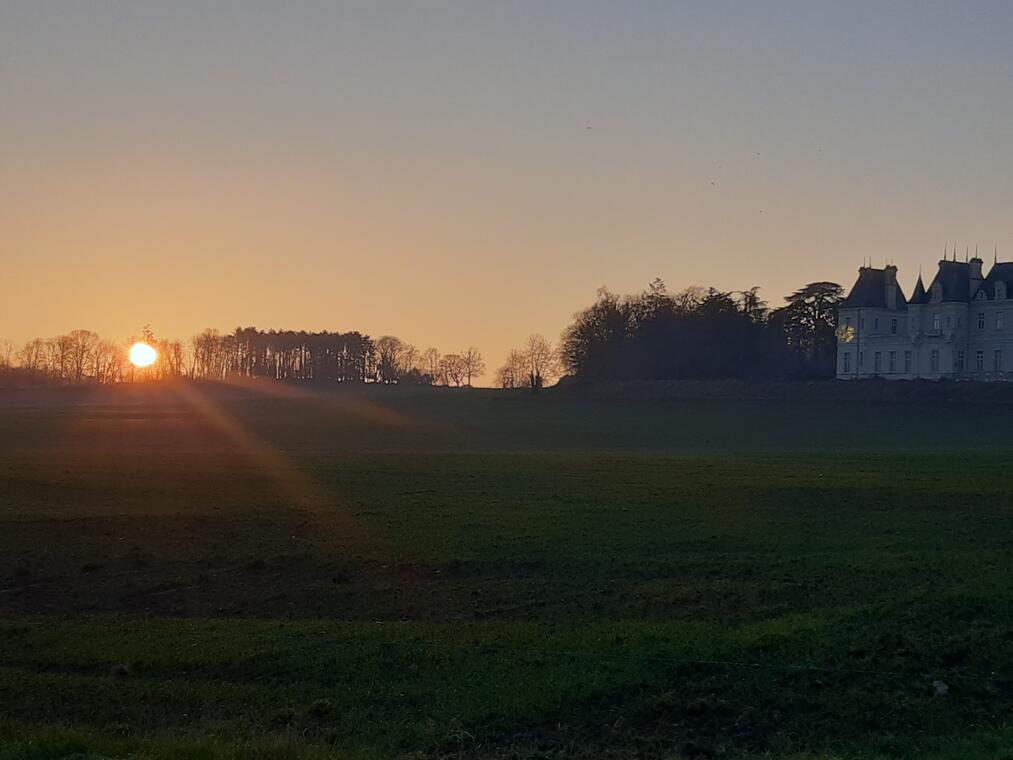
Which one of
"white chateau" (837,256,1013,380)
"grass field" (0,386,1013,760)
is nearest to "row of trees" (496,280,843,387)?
"white chateau" (837,256,1013,380)

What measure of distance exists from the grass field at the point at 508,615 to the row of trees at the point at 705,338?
9749cm

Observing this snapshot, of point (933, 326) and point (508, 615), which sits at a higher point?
point (933, 326)

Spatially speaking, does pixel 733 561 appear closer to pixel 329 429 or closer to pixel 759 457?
pixel 759 457

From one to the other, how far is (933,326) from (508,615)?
106 metres

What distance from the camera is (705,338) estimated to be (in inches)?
5492

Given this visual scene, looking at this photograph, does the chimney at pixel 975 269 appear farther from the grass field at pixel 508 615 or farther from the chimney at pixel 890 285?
the grass field at pixel 508 615

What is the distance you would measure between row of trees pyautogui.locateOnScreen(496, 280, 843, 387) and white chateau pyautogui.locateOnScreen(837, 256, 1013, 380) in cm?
1108

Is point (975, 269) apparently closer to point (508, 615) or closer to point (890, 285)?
point (890, 285)

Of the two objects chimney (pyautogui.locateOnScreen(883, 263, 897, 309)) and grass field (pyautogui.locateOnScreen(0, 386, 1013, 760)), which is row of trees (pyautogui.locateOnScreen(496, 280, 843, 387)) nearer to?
chimney (pyautogui.locateOnScreen(883, 263, 897, 309))

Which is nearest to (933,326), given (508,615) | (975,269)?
(975,269)

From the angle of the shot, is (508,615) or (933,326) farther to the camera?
(933,326)

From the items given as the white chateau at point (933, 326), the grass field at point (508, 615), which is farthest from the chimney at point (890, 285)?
the grass field at point (508, 615)

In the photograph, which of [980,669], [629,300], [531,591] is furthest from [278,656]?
[629,300]

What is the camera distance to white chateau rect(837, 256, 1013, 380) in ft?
367
